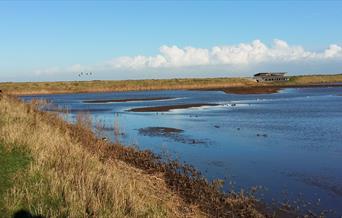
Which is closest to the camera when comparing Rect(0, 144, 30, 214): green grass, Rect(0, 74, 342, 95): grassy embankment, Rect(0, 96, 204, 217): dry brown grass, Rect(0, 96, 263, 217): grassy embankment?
Rect(0, 96, 204, 217): dry brown grass

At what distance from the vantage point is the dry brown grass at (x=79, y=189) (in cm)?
752

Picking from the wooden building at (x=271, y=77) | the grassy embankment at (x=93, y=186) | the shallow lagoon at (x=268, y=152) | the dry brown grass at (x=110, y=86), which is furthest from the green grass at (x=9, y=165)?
the wooden building at (x=271, y=77)

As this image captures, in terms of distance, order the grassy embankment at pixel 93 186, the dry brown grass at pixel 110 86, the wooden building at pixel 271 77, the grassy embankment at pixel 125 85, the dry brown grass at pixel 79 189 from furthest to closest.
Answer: the wooden building at pixel 271 77 < the grassy embankment at pixel 125 85 < the dry brown grass at pixel 110 86 < the grassy embankment at pixel 93 186 < the dry brown grass at pixel 79 189

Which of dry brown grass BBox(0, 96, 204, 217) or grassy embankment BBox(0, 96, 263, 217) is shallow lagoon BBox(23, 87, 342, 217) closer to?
grassy embankment BBox(0, 96, 263, 217)

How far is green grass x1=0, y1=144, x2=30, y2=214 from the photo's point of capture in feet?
27.4

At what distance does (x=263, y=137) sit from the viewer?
20.8 m

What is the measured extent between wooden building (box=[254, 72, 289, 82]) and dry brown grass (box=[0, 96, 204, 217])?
110411 mm

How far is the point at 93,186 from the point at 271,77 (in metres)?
119

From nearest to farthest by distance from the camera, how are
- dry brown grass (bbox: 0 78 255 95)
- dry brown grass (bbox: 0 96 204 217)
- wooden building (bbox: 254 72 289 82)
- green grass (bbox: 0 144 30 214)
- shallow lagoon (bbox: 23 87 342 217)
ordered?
dry brown grass (bbox: 0 96 204 217), green grass (bbox: 0 144 30 214), shallow lagoon (bbox: 23 87 342 217), dry brown grass (bbox: 0 78 255 95), wooden building (bbox: 254 72 289 82)

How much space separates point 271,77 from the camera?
124m

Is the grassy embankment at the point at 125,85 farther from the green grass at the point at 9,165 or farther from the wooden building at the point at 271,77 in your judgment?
the green grass at the point at 9,165

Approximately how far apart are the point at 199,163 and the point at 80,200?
7.60 meters

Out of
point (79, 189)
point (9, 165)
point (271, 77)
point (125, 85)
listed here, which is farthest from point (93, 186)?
point (271, 77)

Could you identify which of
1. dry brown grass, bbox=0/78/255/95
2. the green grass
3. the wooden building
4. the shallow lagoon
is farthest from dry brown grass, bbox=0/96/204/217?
the wooden building
